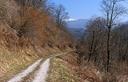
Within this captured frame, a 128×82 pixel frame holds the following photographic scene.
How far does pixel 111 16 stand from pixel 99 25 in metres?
22.1

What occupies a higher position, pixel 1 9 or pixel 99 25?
pixel 1 9

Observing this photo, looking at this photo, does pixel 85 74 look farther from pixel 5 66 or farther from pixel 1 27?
pixel 1 27

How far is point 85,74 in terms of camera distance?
25844 mm

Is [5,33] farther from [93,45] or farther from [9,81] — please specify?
[93,45]

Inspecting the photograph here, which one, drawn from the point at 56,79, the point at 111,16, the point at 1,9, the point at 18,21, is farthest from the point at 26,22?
the point at 56,79

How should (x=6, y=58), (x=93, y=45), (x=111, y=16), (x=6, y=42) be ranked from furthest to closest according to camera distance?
1. (x=93, y=45)
2. (x=111, y=16)
3. (x=6, y=42)
4. (x=6, y=58)

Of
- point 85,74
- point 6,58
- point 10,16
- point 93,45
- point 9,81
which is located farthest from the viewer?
point 93,45

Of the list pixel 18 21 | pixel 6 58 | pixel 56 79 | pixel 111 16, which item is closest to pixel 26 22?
pixel 18 21

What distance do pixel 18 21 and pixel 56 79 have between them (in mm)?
25673

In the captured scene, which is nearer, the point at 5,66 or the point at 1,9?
the point at 5,66

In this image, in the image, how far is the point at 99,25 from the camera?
60.8 metres

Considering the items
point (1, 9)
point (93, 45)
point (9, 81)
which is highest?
point (1, 9)

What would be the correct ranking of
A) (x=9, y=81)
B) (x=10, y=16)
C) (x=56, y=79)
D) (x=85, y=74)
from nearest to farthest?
(x=9, y=81) < (x=56, y=79) < (x=85, y=74) < (x=10, y=16)

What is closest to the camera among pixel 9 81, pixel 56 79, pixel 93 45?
pixel 9 81
